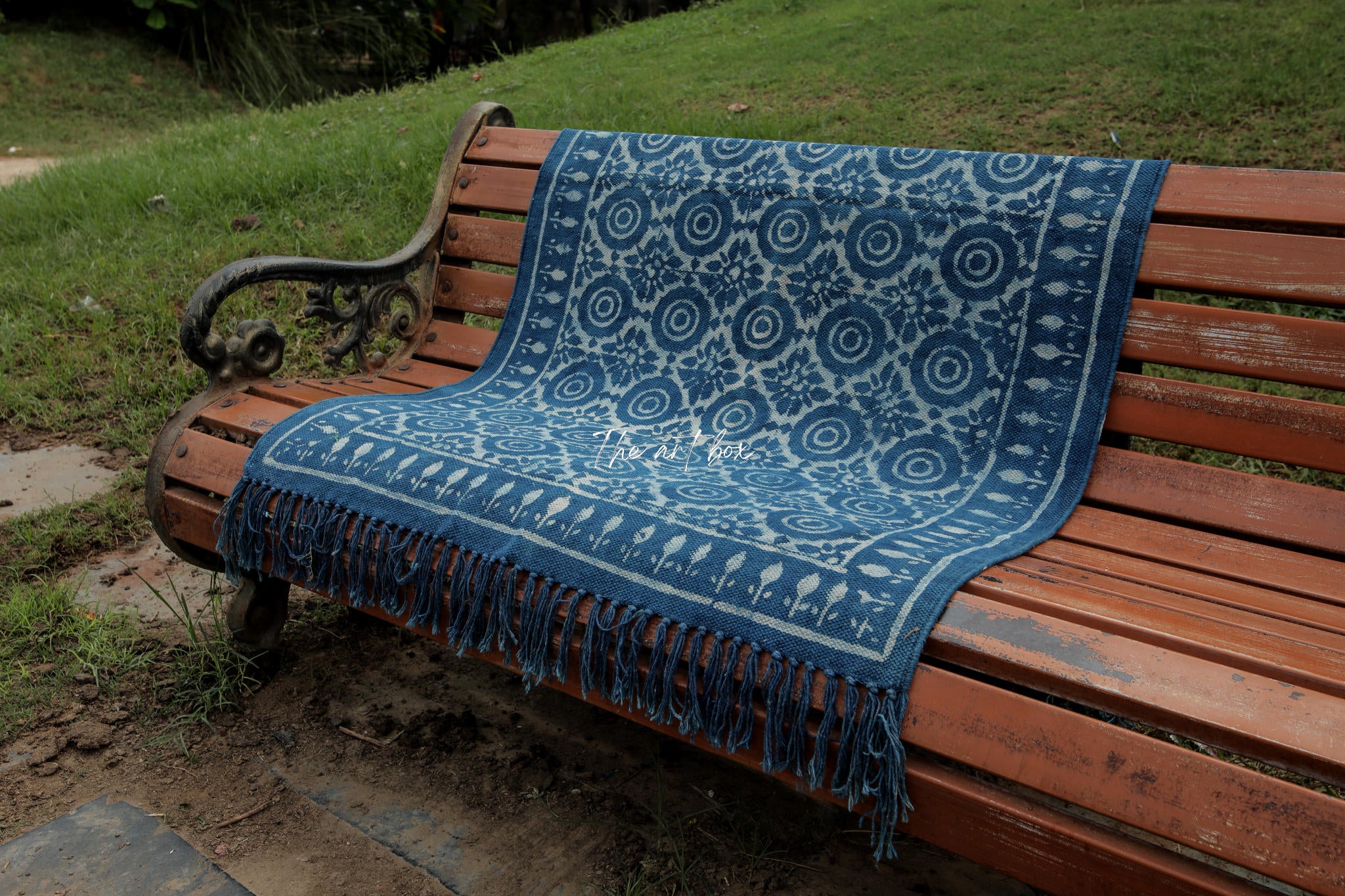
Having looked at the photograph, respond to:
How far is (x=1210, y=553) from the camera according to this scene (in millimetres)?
1894

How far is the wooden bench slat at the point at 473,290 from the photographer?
9.81ft

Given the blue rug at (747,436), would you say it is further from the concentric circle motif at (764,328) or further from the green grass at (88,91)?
the green grass at (88,91)

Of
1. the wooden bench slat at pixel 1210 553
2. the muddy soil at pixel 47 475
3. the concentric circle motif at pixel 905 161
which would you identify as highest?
the concentric circle motif at pixel 905 161

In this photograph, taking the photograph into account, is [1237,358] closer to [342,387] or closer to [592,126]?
[342,387]

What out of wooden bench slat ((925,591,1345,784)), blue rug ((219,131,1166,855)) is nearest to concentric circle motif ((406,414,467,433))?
blue rug ((219,131,1166,855))

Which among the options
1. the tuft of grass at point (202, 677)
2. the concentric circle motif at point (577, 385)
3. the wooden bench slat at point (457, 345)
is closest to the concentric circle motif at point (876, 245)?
the concentric circle motif at point (577, 385)

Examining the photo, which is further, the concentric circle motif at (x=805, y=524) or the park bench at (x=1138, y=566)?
the concentric circle motif at (x=805, y=524)

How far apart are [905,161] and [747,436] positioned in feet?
2.39

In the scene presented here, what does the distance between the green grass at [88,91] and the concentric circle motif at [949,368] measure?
8.52 m

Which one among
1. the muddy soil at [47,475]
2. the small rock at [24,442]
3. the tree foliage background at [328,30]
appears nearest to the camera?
the muddy soil at [47,475]

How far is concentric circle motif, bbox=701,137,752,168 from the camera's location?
8.62 ft

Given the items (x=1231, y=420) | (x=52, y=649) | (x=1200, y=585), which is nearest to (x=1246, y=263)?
(x=1231, y=420)

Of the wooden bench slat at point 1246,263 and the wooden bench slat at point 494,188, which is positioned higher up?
the wooden bench slat at point 1246,263

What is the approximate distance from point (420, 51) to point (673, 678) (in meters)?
10.8
